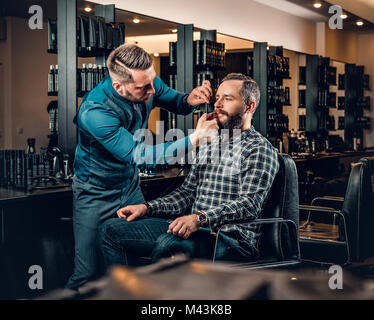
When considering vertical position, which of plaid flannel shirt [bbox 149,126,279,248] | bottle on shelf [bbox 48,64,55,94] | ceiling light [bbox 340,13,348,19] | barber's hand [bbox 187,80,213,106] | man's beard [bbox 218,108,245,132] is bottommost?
plaid flannel shirt [bbox 149,126,279,248]

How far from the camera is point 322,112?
927 cm

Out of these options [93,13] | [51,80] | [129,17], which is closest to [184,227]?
[51,80]

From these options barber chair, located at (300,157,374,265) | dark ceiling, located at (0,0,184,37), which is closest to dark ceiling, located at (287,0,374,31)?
dark ceiling, located at (0,0,184,37)

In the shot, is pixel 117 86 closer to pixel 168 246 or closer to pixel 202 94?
pixel 202 94

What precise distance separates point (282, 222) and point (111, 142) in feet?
2.94

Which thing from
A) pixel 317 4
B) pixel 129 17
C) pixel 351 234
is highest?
pixel 317 4

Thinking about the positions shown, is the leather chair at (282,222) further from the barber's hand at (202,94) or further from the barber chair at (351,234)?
the barber chair at (351,234)

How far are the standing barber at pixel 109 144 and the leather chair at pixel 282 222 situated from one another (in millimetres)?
503

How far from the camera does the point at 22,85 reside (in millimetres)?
9281

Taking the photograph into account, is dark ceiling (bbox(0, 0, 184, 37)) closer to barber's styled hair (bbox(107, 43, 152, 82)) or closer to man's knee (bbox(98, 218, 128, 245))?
barber's styled hair (bbox(107, 43, 152, 82))

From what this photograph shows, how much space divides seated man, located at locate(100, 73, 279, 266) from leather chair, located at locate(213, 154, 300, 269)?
0.09 metres

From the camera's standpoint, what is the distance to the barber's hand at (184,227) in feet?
6.98

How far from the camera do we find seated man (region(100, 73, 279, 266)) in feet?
7.36

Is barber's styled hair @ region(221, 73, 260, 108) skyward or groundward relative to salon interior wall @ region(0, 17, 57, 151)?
groundward
